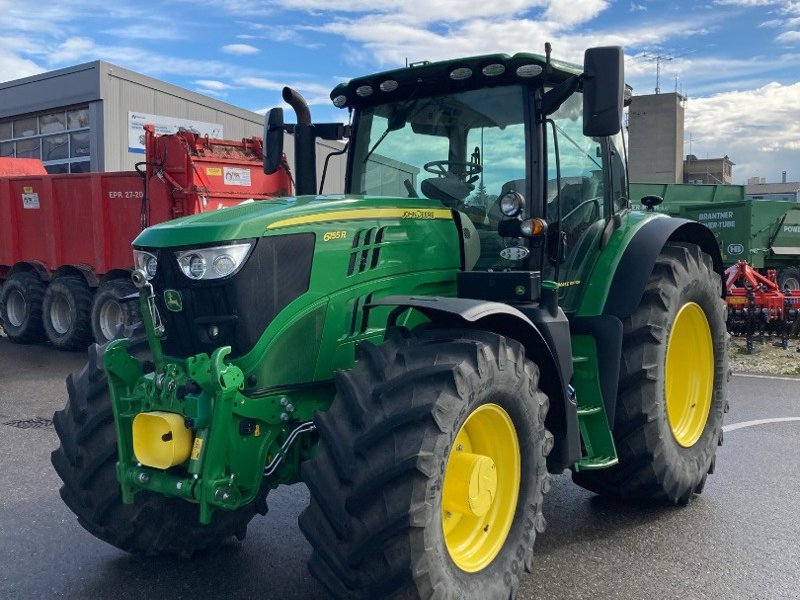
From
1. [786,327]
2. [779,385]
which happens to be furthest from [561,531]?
[786,327]

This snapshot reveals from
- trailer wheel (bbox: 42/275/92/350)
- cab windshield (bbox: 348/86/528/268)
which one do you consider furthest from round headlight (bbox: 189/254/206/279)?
trailer wheel (bbox: 42/275/92/350)

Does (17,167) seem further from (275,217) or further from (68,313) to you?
(275,217)

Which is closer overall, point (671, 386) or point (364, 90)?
point (364, 90)

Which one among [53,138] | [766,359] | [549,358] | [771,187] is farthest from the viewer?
[771,187]

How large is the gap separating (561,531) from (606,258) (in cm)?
154

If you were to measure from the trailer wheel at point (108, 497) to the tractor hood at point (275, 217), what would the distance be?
624mm

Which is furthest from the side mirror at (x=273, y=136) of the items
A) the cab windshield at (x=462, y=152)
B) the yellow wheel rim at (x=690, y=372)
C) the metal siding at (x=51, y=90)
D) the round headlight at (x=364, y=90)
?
the metal siding at (x=51, y=90)

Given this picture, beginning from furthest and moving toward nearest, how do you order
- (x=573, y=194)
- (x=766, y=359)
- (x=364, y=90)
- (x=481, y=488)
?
(x=766, y=359) → (x=364, y=90) → (x=573, y=194) → (x=481, y=488)

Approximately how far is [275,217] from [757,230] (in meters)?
16.0

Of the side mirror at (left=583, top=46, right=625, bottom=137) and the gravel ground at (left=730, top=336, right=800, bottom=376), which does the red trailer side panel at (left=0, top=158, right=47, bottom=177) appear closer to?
the gravel ground at (left=730, top=336, right=800, bottom=376)

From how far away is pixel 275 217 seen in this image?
11.3 ft

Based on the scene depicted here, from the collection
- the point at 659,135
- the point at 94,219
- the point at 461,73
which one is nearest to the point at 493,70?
the point at 461,73

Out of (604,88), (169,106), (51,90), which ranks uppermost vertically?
(51,90)

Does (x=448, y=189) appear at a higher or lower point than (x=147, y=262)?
higher
